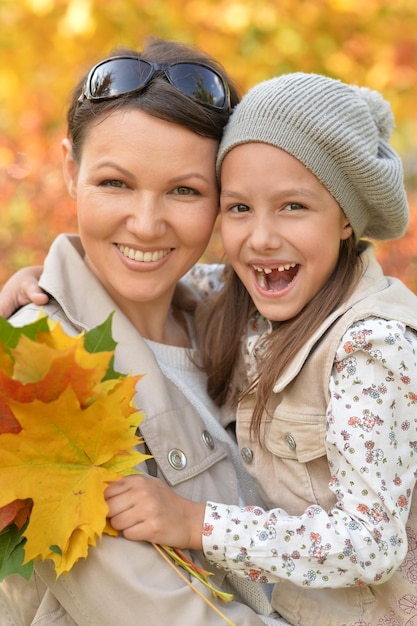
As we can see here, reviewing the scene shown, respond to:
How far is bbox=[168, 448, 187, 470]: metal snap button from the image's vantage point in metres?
2.22

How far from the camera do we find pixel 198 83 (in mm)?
2480

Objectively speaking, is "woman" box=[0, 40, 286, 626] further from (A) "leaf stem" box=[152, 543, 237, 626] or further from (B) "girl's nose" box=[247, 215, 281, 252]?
(B) "girl's nose" box=[247, 215, 281, 252]

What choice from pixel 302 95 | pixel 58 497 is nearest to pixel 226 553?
pixel 58 497

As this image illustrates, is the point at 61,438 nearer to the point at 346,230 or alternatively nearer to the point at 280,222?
the point at 280,222

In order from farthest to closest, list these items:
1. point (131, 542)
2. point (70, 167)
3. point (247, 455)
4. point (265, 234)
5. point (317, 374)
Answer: point (70, 167) < point (247, 455) < point (265, 234) < point (317, 374) < point (131, 542)

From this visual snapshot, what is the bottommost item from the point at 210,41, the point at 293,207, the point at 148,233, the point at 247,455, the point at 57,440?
the point at 247,455

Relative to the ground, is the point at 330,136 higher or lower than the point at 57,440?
higher

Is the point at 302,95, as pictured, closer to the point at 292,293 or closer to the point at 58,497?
the point at 292,293

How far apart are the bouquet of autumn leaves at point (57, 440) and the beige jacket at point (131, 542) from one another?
0.46 ft

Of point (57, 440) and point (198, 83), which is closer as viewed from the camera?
point (57, 440)

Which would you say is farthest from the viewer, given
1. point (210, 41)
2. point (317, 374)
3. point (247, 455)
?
point (210, 41)

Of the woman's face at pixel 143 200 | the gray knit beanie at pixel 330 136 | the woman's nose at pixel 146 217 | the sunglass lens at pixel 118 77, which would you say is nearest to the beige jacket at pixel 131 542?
the woman's face at pixel 143 200

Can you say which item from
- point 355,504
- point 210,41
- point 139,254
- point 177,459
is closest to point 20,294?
point 139,254

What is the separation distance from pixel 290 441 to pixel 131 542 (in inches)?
21.9
